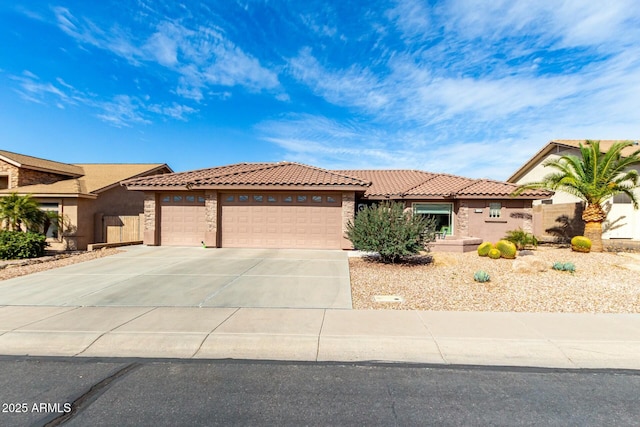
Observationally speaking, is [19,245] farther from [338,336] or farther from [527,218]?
[527,218]

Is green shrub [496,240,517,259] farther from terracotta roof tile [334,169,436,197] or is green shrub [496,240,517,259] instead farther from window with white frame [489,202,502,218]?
terracotta roof tile [334,169,436,197]

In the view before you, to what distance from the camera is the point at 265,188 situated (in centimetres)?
1530

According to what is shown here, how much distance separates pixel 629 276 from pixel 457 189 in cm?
895

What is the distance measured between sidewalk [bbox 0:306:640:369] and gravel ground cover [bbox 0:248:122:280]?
5.35m

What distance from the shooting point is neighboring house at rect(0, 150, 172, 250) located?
16.1m

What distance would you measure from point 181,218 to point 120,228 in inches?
159

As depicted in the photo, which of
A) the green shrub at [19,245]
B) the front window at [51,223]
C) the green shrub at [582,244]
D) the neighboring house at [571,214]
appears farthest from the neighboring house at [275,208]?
the neighboring house at [571,214]

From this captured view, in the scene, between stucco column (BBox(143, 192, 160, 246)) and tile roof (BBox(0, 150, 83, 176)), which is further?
tile roof (BBox(0, 150, 83, 176))

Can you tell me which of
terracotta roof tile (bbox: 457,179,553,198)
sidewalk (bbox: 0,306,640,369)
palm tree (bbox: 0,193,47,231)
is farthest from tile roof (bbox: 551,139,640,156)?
palm tree (bbox: 0,193,47,231)

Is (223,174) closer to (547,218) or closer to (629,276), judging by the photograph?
(629,276)

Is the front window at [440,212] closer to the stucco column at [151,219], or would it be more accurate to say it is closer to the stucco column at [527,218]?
the stucco column at [527,218]

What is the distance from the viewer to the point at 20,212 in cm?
1466

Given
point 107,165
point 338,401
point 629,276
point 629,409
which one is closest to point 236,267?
point 338,401

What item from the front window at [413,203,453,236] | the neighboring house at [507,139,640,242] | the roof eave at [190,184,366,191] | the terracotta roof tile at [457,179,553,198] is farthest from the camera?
the neighboring house at [507,139,640,242]
